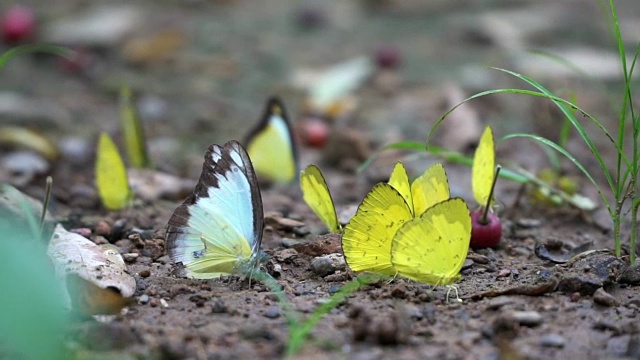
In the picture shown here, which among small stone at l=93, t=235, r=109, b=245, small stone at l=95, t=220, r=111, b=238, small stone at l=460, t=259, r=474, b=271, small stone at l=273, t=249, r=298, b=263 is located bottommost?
small stone at l=460, t=259, r=474, b=271

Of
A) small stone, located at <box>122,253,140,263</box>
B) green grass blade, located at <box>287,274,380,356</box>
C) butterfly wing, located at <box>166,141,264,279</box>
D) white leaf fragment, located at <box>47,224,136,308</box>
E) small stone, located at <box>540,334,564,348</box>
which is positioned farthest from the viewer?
small stone, located at <box>122,253,140,263</box>

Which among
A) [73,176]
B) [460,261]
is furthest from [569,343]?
[73,176]

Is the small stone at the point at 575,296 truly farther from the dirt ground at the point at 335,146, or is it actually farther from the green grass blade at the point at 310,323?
the green grass blade at the point at 310,323

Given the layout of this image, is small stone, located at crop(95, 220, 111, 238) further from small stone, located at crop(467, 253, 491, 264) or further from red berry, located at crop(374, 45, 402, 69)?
red berry, located at crop(374, 45, 402, 69)

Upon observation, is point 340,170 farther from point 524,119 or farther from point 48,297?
point 48,297

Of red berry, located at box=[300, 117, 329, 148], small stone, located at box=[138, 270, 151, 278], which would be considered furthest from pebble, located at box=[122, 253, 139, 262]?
red berry, located at box=[300, 117, 329, 148]

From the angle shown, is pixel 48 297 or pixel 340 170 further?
pixel 340 170
